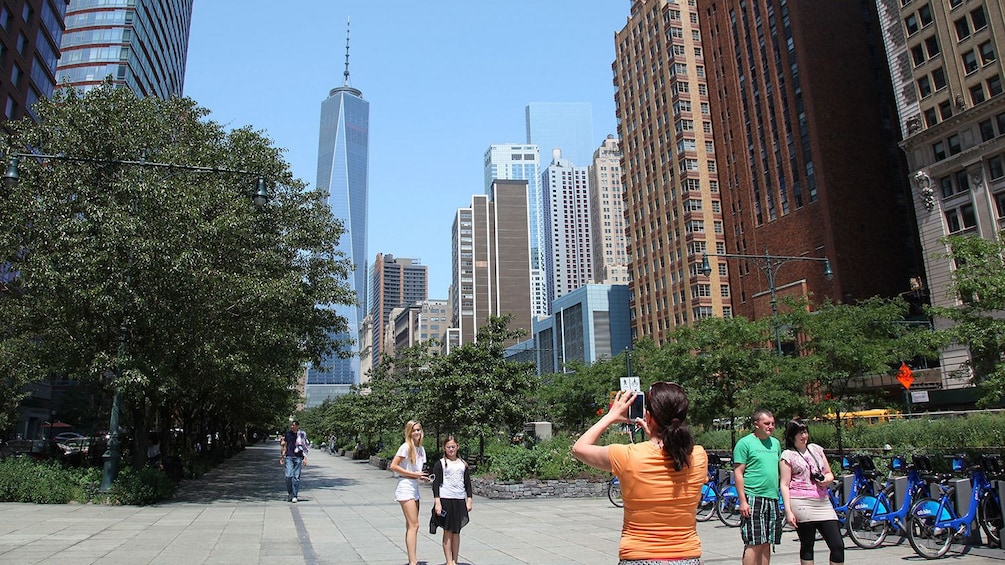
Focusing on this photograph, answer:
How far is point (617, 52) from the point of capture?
102938mm

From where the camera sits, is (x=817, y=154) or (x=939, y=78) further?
(x=817, y=154)

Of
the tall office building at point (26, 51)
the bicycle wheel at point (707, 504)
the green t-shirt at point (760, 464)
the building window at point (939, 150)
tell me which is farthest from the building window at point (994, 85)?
the tall office building at point (26, 51)

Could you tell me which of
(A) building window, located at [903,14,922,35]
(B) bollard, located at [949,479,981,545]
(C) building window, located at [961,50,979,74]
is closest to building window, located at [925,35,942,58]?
(A) building window, located at [903,14,922,35]

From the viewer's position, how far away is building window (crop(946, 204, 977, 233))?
42.7 metres

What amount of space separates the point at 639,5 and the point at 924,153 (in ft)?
202

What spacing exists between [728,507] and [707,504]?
0.73m

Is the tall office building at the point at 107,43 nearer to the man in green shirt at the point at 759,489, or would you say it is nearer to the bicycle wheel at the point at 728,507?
the bicycle wheel at the point at 728,507

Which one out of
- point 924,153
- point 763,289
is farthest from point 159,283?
point 763,289

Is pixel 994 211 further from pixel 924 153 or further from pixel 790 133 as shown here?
pixel 790 133

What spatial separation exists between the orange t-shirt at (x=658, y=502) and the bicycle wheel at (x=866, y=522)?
829 cm

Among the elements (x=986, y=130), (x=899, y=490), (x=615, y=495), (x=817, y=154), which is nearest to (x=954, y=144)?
(x=986, y=130)

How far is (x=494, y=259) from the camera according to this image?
176250mm

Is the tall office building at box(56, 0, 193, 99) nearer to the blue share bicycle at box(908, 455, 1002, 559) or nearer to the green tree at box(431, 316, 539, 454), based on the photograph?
the green tree at box(431, 316, 539, 454)

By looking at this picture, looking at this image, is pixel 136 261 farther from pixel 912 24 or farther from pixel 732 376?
pixel 912 24
